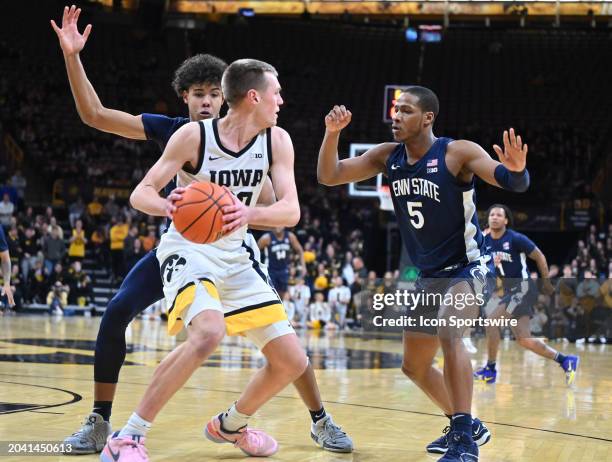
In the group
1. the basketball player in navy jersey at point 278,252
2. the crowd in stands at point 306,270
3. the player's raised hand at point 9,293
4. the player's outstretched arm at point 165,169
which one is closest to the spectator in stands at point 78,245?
the crowd in stands at point 306,270

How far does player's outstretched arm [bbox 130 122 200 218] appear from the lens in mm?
4340

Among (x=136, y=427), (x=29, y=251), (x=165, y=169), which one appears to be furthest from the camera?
(x=29, y=251)

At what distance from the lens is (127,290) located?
16.6ft

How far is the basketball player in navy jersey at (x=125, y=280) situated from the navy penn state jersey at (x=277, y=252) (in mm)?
10172

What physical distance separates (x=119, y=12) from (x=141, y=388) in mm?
23769

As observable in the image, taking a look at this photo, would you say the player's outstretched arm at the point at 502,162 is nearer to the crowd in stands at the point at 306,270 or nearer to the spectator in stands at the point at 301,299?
the crowd in stands at the point at 306,270

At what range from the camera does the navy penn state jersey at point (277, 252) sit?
51.2 ft

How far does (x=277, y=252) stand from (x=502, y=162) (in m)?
10.8

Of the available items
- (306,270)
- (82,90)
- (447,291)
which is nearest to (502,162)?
(447,291)

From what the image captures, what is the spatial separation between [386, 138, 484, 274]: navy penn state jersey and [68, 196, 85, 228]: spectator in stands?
19.2 meters

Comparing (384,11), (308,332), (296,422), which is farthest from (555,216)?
(296,422)

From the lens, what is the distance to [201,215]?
4133 millimetres

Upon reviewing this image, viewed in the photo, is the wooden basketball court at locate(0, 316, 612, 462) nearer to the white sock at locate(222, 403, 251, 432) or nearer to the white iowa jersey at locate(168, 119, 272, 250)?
the white sock at locate(222, 403, 251, 432)

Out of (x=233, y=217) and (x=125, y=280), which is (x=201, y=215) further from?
(x=125, y=280)
